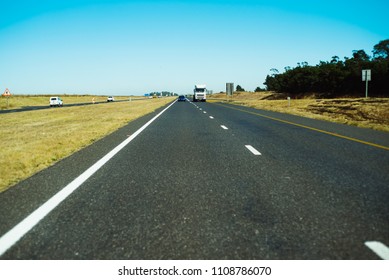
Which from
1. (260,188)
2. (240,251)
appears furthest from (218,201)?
(240,251)

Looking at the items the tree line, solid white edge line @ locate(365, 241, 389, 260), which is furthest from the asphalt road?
the tree line

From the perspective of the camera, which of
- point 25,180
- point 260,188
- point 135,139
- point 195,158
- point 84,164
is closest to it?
point 260,188

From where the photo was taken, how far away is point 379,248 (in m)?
2.97

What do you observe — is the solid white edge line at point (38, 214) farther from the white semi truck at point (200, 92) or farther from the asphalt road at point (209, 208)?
the white semi truck at point (200, 92)

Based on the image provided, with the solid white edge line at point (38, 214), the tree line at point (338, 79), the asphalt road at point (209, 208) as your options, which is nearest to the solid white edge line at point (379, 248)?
the asphalt road at point (209, 208)

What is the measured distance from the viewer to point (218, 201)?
4.44 metres

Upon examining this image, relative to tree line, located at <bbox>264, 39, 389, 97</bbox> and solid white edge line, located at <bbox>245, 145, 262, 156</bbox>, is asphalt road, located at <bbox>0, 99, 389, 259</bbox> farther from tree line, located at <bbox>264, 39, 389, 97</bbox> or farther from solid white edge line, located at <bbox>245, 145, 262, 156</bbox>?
tree line, located at <bbox>264, 39, 389, 97</bbox>

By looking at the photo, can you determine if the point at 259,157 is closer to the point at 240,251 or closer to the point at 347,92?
the point at 240,251

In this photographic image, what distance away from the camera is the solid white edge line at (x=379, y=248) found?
284 cm

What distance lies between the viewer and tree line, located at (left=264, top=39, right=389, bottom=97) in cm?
5375

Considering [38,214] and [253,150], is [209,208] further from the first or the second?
[253,150]

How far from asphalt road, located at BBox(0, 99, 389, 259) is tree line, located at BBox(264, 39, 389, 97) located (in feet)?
178
